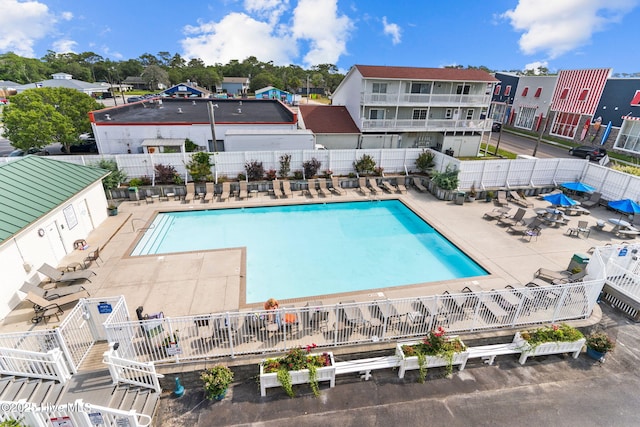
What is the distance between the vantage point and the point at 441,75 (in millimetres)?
29344

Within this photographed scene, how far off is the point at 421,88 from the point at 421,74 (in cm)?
133

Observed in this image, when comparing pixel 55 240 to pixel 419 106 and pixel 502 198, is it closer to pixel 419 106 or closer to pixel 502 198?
pixel 502 198

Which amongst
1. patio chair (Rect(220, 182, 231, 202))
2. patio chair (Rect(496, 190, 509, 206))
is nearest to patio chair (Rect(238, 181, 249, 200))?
patio chair (Rect(220, 182, 231, 202))

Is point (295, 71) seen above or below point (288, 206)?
above

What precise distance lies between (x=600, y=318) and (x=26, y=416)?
604 inches

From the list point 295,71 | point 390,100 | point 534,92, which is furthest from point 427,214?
point 295,71

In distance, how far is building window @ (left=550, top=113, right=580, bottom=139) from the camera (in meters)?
39.1

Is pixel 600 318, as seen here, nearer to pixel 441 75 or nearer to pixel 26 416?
pixel 26 416

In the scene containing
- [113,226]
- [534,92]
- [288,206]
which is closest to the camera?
[113,226]

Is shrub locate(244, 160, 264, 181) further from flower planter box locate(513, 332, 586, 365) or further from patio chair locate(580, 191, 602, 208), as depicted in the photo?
patio chair locate(580, 191, 602, 208)

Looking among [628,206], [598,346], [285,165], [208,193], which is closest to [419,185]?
[285,165]

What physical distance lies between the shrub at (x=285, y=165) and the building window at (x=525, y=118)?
42.2 metres

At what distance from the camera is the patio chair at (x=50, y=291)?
9953 mm

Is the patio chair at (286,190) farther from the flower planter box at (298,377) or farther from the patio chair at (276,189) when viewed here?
the flower planter box at (298,377)
